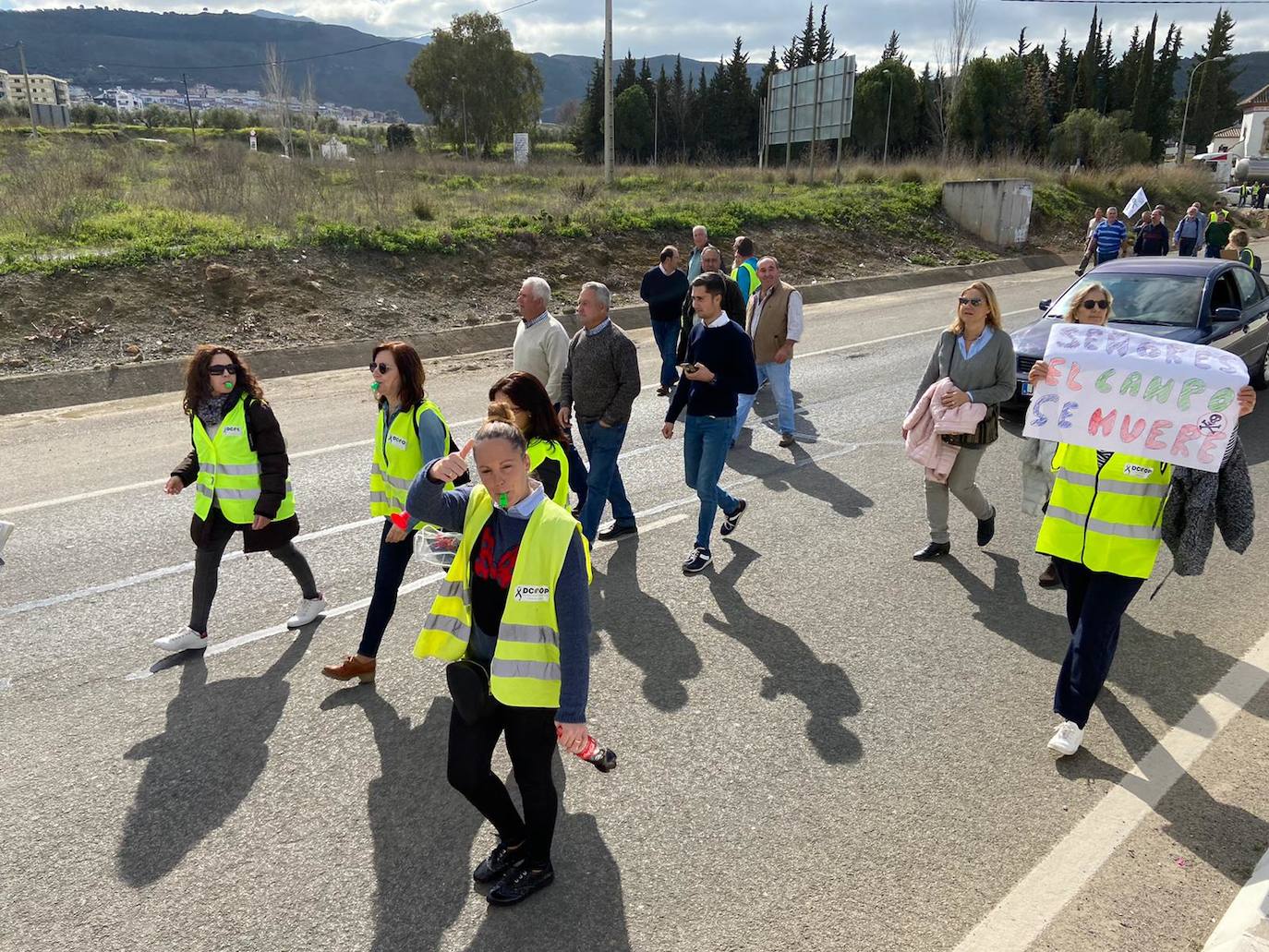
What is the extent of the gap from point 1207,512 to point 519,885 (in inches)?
120

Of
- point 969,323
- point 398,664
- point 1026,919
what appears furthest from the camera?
point 969,323

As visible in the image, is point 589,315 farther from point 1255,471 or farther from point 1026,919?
point 1255,471

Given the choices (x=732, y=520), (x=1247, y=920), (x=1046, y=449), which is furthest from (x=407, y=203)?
(x=1247, y=920)

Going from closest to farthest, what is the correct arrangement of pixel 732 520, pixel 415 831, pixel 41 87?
pixel 415 831 < pixel 732 520 < pixel 41 87

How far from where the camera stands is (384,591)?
4559 millimetres

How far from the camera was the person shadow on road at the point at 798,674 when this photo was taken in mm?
4129

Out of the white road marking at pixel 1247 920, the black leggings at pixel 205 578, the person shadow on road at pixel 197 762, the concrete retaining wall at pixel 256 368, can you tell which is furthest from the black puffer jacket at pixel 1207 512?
the concrete retaining wall at pixel 256 368

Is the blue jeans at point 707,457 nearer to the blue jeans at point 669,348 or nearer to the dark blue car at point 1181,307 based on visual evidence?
the dark blue car at point 1181,307

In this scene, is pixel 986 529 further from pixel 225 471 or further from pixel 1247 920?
pixel 225 471

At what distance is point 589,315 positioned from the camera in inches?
228

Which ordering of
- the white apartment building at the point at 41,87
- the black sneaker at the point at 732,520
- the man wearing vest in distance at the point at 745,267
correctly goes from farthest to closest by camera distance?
1. the white apartment building at the point at 41,87
2. the man wearing vest in distance at the point at 745,267
3. the black sneaker at the point at 732,520

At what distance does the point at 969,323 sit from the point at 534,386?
305cm

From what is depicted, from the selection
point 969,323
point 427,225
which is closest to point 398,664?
point 969,323

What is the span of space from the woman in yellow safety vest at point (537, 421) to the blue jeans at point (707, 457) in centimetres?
185
